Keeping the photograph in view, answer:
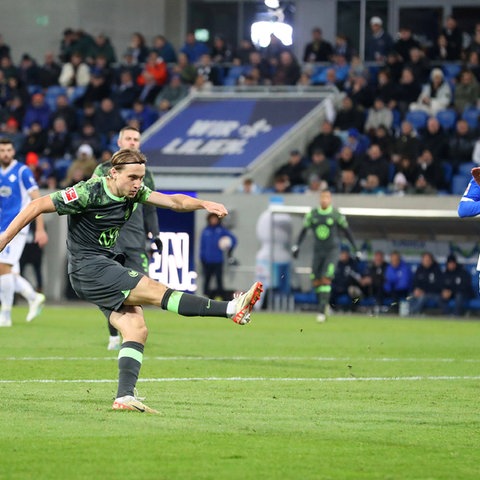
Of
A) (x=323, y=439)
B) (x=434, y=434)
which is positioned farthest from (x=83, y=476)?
(x=434, y=434)

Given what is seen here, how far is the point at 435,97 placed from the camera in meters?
29.4

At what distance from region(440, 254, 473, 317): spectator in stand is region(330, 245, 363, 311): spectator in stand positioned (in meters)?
1.66

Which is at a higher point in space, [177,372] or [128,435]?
[128,435]

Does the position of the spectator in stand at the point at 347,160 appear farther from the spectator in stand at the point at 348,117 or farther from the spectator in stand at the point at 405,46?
the spectator in stand at the point at 405,46

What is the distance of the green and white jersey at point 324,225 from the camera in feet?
79.2

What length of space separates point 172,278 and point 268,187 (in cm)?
410

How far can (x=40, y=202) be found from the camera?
938 cm

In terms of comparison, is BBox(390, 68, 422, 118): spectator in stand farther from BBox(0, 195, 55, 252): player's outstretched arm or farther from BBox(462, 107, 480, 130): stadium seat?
BBox(0, 195, 55, 252): player's outstretched arm

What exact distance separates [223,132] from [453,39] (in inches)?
221

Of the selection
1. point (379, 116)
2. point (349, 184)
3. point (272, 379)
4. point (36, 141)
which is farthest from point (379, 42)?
point (272, 379)

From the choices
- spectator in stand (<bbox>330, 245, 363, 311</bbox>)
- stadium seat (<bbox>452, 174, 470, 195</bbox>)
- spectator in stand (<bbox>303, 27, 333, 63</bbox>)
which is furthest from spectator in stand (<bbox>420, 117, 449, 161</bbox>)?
spectator in stand (<bbox>303, 27, 333, 63</bbox>)

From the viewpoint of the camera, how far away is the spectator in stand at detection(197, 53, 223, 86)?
3359 centimetres

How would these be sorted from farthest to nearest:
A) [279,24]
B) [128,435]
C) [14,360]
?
[279,24] → [14,360] → [128,435]

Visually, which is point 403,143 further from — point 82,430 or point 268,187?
point 82,430
